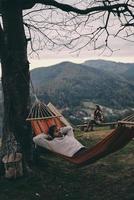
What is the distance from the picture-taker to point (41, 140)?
951cm

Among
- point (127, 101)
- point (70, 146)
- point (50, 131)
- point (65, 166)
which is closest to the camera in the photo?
point (70, 146)

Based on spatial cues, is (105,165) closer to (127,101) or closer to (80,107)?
(80,107)

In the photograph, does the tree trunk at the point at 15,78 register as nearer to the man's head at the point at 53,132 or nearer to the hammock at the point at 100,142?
the man's head at the point at 53,132

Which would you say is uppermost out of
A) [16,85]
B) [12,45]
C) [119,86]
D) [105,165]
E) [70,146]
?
[12,45]

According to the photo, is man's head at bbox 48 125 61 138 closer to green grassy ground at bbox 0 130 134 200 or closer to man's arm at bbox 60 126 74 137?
man's arm at bbox 60 126 74 137

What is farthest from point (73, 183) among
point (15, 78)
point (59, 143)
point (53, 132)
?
point (15, 78)

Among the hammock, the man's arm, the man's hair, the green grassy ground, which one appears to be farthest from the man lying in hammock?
the green grassy ground

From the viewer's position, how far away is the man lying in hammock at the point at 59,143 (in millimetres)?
9234

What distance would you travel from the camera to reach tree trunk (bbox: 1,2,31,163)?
9.67m

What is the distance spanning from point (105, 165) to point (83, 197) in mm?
2483

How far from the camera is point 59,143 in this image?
374 inches

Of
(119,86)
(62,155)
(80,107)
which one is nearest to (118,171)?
(62,155)

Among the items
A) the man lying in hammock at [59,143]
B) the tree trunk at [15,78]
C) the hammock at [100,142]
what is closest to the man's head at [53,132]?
the man lying in hammock at [59,143]

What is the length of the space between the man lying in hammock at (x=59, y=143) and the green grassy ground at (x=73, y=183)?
2.44 ft
